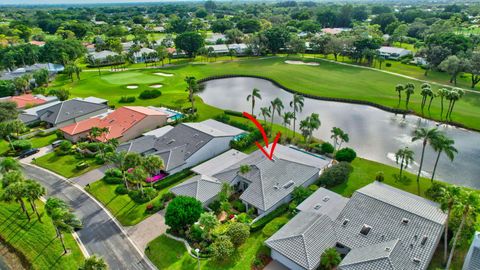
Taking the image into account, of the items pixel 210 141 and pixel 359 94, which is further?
pixel 359 94

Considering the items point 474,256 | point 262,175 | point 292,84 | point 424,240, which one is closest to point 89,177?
point 262,175

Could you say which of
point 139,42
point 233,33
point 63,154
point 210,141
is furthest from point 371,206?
point 139,42

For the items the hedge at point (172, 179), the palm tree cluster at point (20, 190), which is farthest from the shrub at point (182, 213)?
the palm tree cluster at point (20, 190)

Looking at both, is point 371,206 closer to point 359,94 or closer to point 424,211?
point 424,211

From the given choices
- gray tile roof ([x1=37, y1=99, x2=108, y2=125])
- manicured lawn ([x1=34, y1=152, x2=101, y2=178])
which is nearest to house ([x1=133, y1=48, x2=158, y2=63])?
gray tile roof ([x1=37, y1=99, x2=108, y2=125])

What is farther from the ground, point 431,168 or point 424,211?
point 424,211

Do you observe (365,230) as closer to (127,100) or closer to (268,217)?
Result: (268,217)
